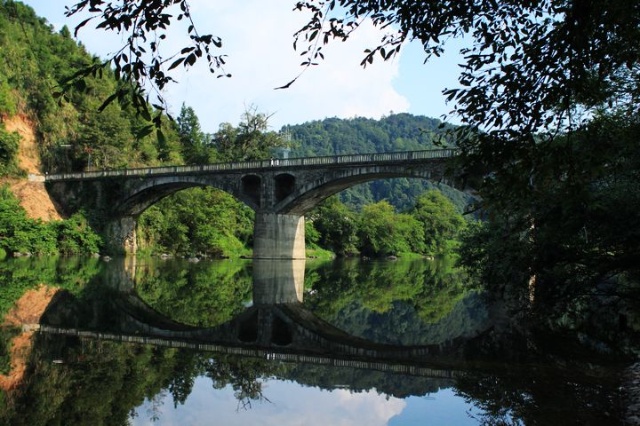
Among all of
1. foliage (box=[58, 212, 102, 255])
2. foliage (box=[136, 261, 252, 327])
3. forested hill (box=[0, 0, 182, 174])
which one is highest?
forested hill (box=[0, 0, 182, 174])

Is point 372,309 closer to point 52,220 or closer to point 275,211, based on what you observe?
point 275,211

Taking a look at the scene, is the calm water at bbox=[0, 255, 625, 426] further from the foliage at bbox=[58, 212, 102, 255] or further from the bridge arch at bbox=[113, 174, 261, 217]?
the bridge arch at bbox=[113, 174, 261, 217]

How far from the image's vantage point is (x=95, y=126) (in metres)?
63.2

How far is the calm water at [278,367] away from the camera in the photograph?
24.6ft

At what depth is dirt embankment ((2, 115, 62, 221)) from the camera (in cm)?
5019

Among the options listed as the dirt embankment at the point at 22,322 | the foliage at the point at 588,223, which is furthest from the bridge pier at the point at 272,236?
the foliage at the point at 588,223

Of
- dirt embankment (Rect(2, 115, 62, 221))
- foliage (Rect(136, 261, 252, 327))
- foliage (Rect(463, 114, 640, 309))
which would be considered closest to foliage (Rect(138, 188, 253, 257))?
dirt embankment (Rect(2, 115, 62, 221))

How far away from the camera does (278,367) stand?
10406 mm

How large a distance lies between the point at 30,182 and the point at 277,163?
23.5m

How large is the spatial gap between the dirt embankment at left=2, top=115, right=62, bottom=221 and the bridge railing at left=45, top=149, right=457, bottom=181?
2239 mm

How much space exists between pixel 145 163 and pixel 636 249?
65.2m

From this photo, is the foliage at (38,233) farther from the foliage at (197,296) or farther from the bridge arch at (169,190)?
the foliage at (197,296)

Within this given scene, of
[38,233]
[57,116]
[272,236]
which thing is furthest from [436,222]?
[38,233]

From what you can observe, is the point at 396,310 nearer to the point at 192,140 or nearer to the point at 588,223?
the point at 588,223
